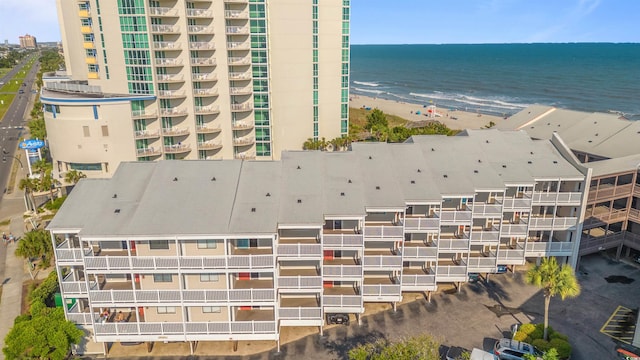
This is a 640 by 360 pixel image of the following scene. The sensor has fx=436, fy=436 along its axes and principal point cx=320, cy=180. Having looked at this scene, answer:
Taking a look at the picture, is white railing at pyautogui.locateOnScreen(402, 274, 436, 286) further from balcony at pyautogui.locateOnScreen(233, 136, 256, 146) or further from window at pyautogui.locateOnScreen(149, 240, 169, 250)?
balcony at pyautogui.locateOnScreen(233, 136, 256, 146)

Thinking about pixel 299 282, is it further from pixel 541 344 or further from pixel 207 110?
pixel 207 110

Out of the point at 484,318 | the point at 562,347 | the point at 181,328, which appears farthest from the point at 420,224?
the point at 181,328

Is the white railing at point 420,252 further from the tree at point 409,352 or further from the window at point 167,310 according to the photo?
the window at point 167,310

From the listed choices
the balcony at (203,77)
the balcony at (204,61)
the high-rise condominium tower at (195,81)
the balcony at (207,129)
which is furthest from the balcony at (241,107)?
the balcony at (204,61)

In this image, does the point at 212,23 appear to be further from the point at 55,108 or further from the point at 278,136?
the point at 55,108

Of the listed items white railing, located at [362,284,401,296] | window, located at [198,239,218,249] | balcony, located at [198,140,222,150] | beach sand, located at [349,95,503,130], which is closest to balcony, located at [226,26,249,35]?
balcony, located at [198,140,222,150]

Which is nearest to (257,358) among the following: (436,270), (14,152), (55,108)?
(436,270)
